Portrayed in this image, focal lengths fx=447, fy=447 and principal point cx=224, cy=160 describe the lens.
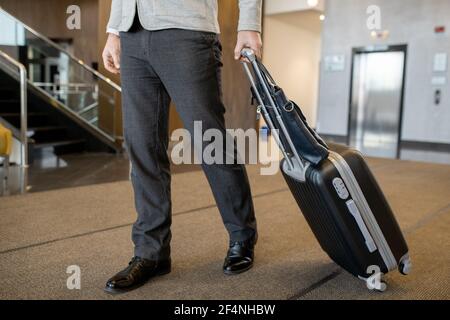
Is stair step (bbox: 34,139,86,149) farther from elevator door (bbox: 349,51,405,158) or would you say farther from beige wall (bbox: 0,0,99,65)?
beige wall (bbox: 0,0,99,65)

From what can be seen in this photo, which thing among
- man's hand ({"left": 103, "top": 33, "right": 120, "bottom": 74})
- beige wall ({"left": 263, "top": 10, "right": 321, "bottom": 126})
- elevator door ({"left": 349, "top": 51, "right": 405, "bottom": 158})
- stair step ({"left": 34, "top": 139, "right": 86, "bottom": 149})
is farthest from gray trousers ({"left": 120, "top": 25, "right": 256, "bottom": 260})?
beige wall ({"left": 263, "top": 10, "right": 321, "bottom": 126})

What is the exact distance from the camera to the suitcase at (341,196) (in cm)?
133

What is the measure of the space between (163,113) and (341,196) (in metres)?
0.64

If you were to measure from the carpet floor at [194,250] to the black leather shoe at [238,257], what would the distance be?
0.03m

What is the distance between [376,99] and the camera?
810 cm

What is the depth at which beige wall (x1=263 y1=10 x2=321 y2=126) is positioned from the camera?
944 cm

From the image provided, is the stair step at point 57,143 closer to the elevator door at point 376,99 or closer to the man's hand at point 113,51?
the man's hand at point 113,51

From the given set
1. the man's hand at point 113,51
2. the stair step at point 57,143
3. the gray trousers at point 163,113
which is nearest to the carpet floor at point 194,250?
the gray trousers at point 163,113

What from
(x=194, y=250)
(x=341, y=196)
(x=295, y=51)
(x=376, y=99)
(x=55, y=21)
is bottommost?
(x=194, y=250)

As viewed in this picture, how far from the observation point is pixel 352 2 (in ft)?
26.9

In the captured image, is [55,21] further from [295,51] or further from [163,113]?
[163,113]

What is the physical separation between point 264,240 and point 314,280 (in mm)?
502

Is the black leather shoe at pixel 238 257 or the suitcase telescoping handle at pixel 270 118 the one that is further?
the black leather shoe at pixel 238 257

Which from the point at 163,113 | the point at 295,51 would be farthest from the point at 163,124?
the point at 295,51
